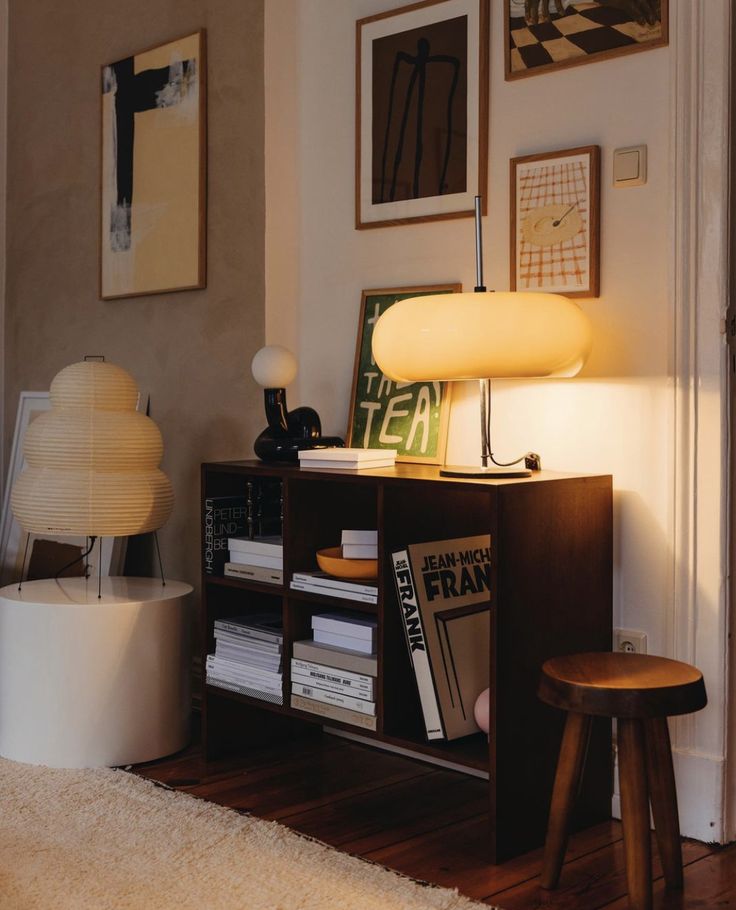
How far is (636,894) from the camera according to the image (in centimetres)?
200

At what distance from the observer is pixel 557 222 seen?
2637 millimetres

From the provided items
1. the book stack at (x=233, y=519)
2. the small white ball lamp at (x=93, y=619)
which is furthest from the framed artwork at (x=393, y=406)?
the small white ball lamp at (x=93, y=619)

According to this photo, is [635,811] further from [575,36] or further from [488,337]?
[575,36]

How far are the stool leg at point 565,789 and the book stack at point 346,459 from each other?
81 centimetres

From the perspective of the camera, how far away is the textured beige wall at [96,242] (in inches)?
134

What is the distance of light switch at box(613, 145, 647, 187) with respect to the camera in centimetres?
249

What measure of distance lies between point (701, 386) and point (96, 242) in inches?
96.6

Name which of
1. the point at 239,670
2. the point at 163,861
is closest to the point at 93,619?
the point at 239,670

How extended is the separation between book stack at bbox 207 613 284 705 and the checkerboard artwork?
1.58 metres

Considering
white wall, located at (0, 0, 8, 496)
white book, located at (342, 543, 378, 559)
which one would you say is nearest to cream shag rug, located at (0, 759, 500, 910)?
white book, located at (342, 543, 378, 559)

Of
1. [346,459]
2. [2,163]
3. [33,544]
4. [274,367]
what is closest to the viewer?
[346,459]

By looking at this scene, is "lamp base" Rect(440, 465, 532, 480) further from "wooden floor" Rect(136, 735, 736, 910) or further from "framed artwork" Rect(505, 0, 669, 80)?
"framed artwork" Rect(505, 0, 669, 80)

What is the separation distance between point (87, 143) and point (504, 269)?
2.00 meters

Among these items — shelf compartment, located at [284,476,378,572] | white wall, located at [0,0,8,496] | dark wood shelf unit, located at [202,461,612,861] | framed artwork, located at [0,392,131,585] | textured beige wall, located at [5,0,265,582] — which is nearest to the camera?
dark wood shelf unit, located at [202,461,612,861]
